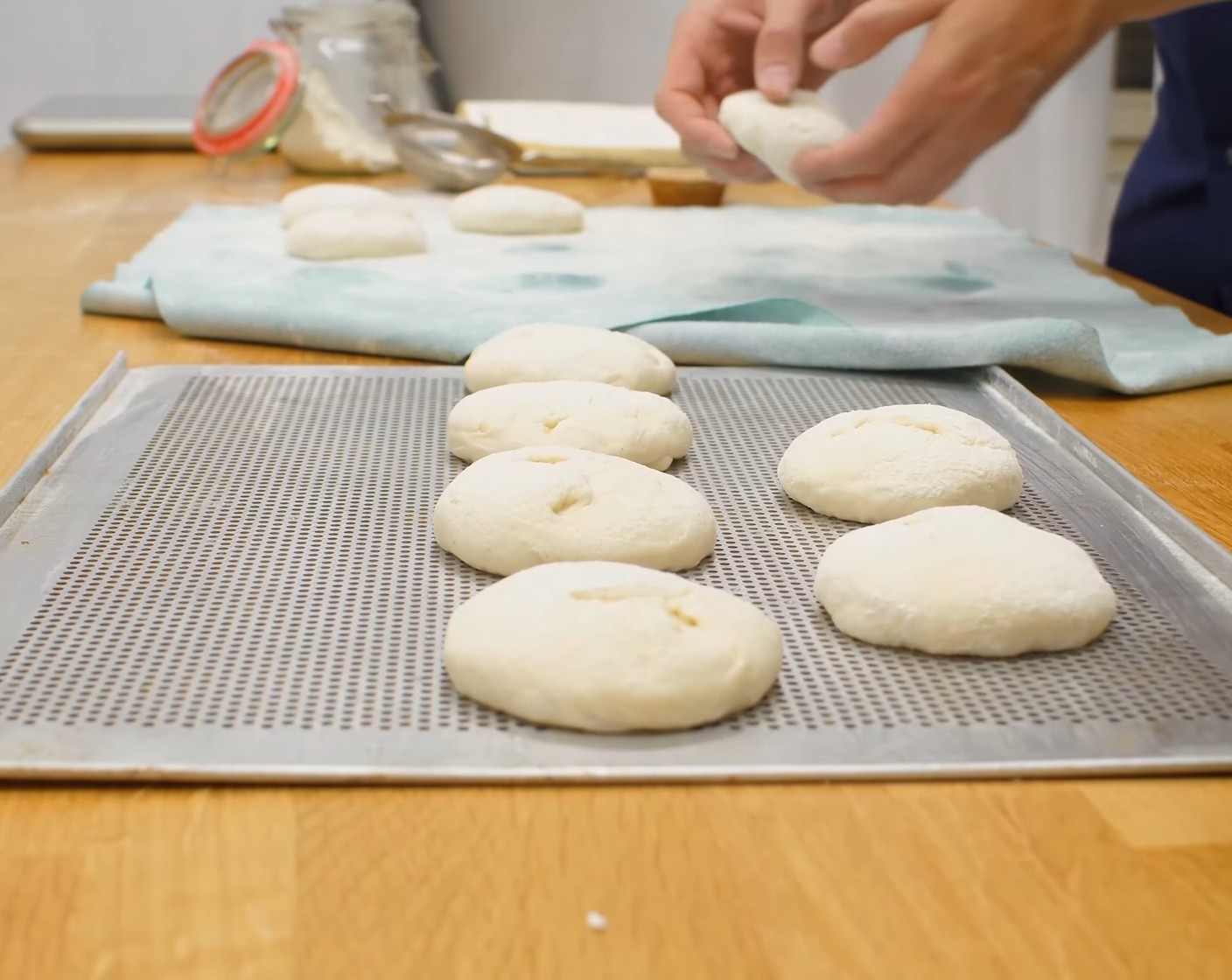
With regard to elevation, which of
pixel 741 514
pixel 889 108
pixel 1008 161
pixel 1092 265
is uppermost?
pixel 889 108

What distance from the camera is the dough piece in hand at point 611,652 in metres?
0.68

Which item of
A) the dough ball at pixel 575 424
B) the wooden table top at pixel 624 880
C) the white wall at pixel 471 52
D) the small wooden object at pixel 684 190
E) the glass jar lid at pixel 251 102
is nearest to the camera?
the wooden table top at pixel 624 880

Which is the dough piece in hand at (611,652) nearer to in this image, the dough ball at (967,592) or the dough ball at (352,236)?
the dough ball at (967,592)

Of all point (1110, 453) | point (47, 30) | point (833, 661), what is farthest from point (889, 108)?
point (47, 30)

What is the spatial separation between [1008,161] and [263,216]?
1.68m

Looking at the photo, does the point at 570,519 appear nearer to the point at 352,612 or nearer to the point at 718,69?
the point at 352,612

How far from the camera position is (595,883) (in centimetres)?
58

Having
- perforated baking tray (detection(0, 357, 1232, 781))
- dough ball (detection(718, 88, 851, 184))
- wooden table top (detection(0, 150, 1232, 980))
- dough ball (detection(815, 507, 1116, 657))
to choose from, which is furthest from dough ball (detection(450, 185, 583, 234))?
wooden table top (detection(0, 150, 1232, 980))

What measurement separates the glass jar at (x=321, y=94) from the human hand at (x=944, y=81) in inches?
47.2

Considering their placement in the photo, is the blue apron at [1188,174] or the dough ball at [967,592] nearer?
the dough ball at [967,592]

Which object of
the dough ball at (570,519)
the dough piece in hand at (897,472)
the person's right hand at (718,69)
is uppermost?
the person's right hand at (718,69)

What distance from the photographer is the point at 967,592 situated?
770 mm

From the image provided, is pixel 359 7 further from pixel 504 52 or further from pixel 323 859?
pixel 323 859

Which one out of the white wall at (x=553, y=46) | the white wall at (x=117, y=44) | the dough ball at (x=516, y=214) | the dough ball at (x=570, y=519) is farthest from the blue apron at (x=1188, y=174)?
the white wall at (x=117, y=44)
